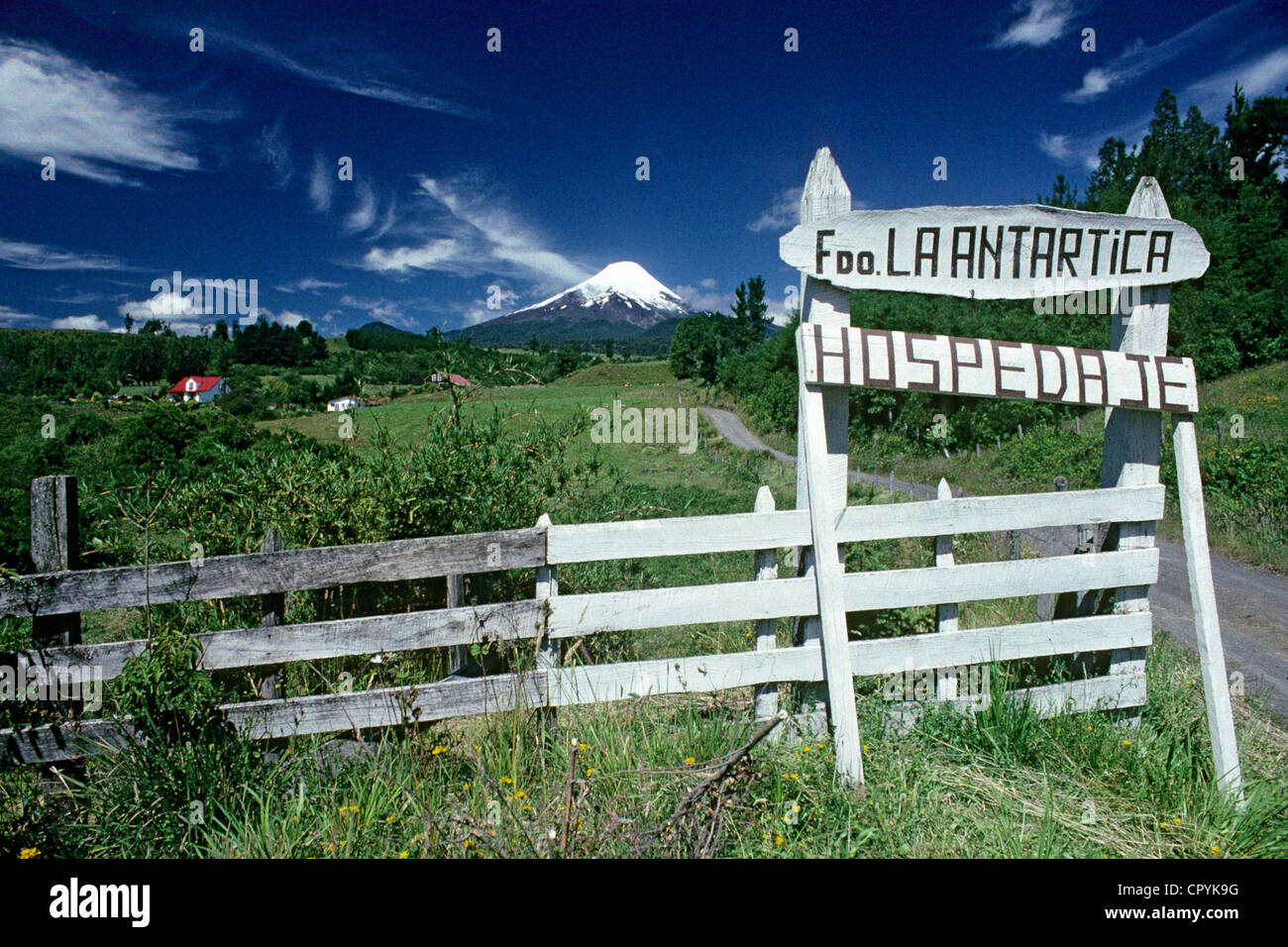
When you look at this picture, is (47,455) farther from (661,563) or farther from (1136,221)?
(1136,221)

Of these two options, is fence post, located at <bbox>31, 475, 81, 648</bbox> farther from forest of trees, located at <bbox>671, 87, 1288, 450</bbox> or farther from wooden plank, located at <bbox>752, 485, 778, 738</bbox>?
forest of trees, located at <bbox>671, 87, 1288, 450</bbox>

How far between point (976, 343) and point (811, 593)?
1.50 meters

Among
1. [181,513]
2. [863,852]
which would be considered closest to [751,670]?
[863,852]

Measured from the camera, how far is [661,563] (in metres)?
8.73

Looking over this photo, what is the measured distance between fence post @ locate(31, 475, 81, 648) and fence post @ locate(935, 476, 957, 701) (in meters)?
4.50

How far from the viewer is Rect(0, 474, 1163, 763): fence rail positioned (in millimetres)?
3213

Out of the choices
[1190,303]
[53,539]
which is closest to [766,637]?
[53,539]

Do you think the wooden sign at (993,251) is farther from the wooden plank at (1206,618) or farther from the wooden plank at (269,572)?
the wooden plank at (269,572)

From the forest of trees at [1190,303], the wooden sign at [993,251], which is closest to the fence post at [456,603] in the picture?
the wooden sign at [993,251]
